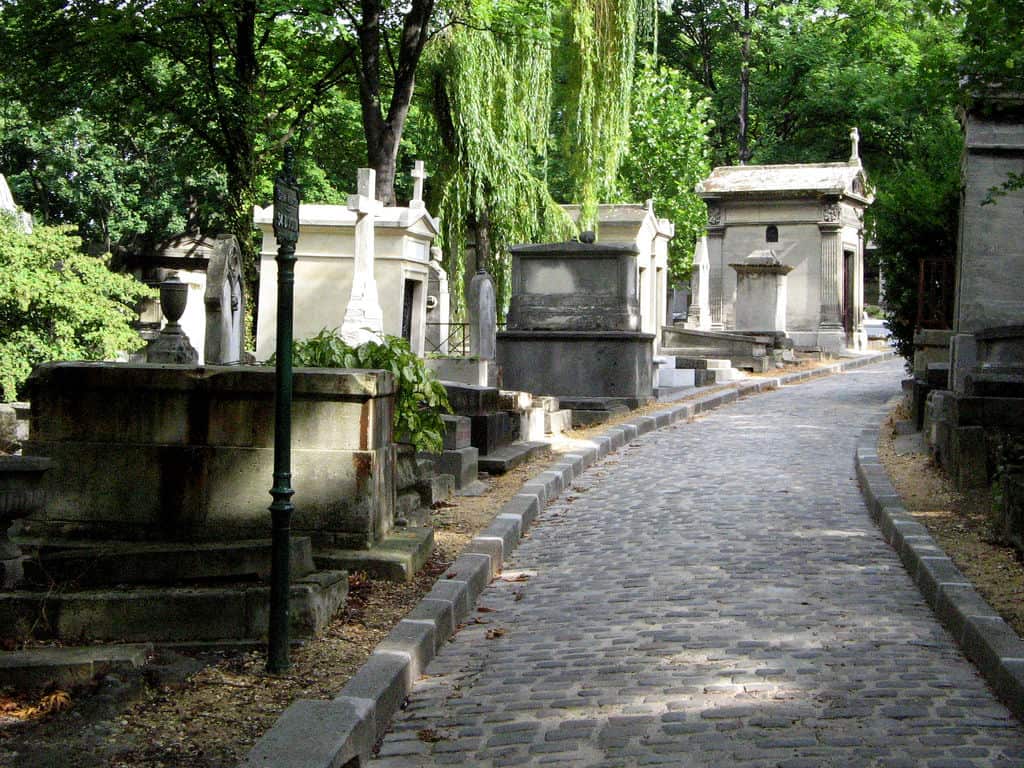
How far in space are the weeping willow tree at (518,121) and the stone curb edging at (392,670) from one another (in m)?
12.5

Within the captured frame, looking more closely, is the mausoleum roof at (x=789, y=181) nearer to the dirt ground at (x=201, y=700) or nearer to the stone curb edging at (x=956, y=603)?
the stone curb edging at (x=956, y=603)

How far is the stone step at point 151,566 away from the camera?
5.84 m

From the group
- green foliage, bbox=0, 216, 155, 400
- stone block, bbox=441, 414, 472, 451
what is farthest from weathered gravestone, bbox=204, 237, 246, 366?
stone block, bbox=441, 414, 472, 451

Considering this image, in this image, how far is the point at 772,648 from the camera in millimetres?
5848

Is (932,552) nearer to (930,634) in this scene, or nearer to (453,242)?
(930,634)

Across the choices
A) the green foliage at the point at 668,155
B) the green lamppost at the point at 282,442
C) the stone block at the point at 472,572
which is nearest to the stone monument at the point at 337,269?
the stone block at the point at 472,572

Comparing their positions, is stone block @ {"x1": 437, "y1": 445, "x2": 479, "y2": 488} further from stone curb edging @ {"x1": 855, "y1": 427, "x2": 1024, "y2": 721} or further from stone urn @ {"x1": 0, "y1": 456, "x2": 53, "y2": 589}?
stone urn @ {"x1": 0, "y1": 456, "x2": 53, "y2": 589}

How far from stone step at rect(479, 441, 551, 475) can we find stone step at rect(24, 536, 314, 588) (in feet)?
18.4

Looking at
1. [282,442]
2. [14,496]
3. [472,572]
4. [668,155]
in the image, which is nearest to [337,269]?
[472,572]

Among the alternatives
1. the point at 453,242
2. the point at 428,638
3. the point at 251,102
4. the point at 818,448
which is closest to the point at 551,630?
the point at 428,638

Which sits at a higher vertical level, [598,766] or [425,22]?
[425,22]

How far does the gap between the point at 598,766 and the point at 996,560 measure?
392 cm

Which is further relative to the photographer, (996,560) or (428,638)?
(996,560)

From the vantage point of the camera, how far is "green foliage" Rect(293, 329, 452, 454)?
26.7 ft
